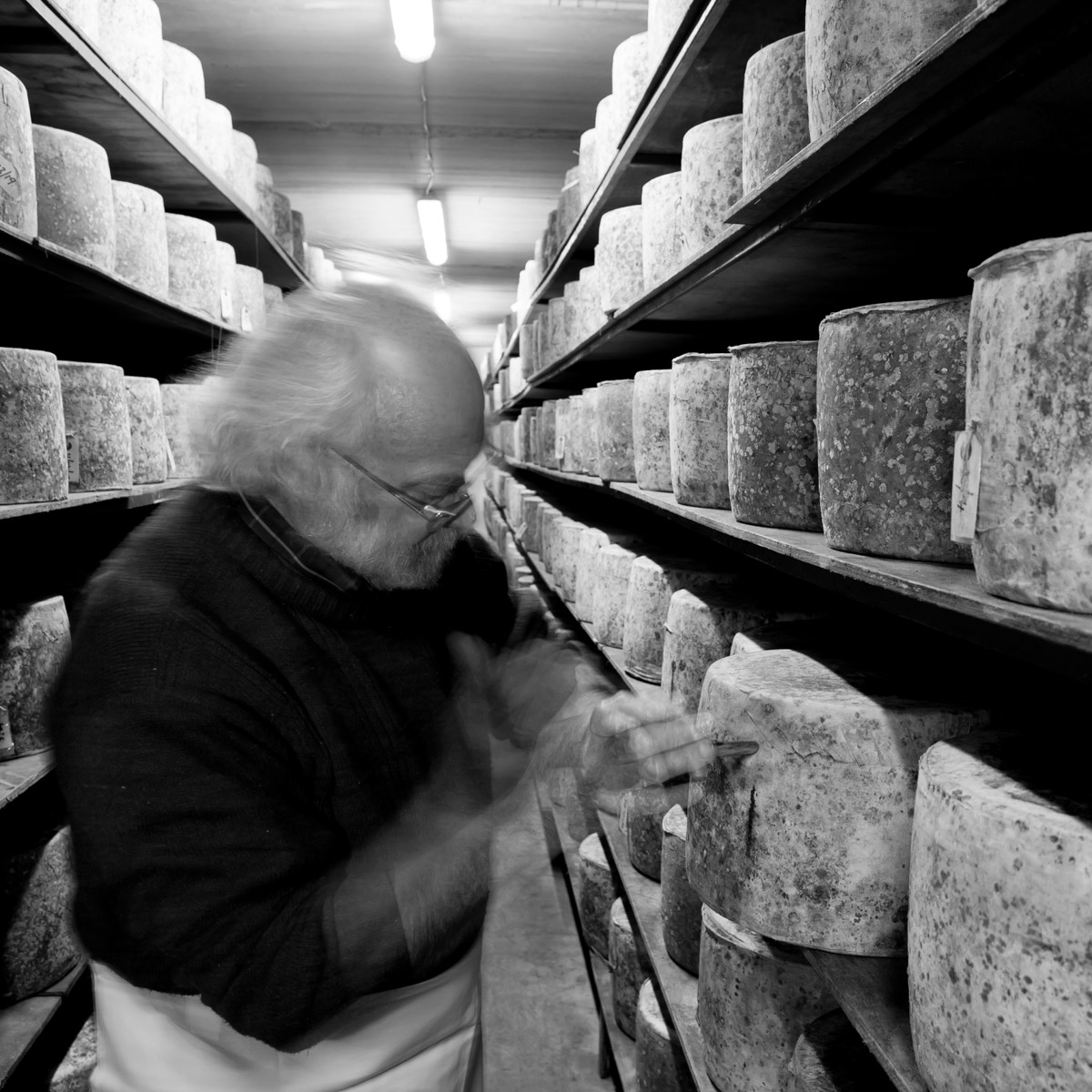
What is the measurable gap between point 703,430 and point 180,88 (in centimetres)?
269

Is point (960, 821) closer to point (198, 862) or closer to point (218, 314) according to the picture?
point (198, 862)

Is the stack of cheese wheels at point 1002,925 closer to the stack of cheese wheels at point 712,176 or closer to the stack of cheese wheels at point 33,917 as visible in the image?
the stack of cheese wheels at point 712,176

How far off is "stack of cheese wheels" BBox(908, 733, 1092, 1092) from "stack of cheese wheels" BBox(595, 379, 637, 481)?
1.79 meters

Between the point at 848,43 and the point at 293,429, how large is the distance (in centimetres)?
87

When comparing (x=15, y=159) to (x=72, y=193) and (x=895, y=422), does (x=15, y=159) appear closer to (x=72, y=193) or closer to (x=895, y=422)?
(x=72, y=193)

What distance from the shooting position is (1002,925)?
771 mm

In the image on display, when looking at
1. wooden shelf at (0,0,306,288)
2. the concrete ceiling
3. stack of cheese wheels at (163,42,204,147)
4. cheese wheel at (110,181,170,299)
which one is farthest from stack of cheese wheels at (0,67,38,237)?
the concrete ceiling

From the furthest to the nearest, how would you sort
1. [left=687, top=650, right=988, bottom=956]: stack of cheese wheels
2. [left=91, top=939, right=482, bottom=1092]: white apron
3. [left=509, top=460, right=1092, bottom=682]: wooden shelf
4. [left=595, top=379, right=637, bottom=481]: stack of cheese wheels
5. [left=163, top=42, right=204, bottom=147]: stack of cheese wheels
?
[left=163, top=42, right=204, bottom=147]: stack of cheese wheels < [left=595, top=379, right=637, bottom=481]: stack of cheese wheels < [left=91, top=939, right=482, bottom=1092]: white apron < [left=687, top=650, right=988, bottom=956]: stack of cheese wheels < [left=509, top=460, right=1092, bottom=682]: wooden shelf

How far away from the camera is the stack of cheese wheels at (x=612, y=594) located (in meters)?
2.68

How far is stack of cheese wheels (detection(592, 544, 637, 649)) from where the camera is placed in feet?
8.80

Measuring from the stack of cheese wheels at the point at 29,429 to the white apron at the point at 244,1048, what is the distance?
1138 mm

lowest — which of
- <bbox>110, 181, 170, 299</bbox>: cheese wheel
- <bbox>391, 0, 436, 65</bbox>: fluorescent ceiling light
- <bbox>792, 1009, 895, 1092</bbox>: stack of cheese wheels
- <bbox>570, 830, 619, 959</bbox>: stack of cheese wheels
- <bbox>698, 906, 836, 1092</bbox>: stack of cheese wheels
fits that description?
<bbox>570, 830, 619, 959</bbox>: stack of cheese wheels

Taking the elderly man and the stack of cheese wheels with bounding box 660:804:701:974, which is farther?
the stack of cheese wheels with bounding box 660:804:701:974

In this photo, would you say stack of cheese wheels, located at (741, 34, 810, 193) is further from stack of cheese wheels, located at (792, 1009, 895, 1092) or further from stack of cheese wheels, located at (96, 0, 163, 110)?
stack of cheese wheels, located at (96, 0, 163, 110)
